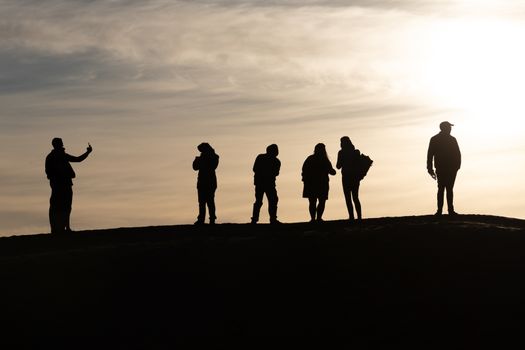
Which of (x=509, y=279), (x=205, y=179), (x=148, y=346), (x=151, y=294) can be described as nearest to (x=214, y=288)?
(x=151, y=294)

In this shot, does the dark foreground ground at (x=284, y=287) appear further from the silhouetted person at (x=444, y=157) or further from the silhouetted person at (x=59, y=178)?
the silhouetted person at (x=444, y=157)

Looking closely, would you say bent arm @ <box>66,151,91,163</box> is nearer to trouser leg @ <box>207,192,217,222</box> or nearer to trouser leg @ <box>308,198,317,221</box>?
trouser leg @ <box>207,192,217,222</box>

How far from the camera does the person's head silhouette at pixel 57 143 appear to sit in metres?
31.7

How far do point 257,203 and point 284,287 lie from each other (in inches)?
336

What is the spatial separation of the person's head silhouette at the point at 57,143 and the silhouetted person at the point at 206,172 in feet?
11.7

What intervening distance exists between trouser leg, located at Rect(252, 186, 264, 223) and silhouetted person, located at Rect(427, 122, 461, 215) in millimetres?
4397

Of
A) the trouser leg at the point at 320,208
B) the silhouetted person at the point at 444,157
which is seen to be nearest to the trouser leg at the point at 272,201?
the trouser leg at the point at 320,208

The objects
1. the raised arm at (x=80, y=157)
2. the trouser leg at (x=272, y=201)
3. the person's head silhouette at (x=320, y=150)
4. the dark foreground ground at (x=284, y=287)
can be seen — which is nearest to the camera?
the dark foreground ground at (x=284, y=287)

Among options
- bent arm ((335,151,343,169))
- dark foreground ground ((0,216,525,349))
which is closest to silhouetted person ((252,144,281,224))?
bent arm ((335,151,343,169))

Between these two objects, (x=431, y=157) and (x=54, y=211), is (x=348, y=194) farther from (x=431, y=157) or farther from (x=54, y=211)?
(x=54, y=211)

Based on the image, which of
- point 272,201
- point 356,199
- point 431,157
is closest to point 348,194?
point 356,199

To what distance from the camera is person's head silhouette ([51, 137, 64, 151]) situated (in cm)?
3167

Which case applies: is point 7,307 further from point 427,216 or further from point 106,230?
point 427,216

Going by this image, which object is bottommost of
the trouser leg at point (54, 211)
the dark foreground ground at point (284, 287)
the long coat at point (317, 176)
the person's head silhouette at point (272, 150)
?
the dark foreground ground at point (284, 287)
